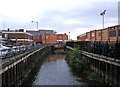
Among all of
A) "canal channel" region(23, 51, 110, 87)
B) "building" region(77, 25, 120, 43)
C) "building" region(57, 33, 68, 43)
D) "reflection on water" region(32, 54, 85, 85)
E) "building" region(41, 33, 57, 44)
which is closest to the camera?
"canal channel" region(23, 51, 110, 87)

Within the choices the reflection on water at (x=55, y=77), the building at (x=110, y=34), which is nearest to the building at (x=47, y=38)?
the building at (x=110, y=34)

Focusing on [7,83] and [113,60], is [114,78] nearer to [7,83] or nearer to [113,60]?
[113,60]

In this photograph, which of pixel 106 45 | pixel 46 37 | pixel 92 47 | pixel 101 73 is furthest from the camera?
pixel 46 37

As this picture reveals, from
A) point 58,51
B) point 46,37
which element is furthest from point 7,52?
point 46,37

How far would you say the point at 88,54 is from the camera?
41094mm

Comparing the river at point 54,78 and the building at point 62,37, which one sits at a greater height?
the building at point 62,37

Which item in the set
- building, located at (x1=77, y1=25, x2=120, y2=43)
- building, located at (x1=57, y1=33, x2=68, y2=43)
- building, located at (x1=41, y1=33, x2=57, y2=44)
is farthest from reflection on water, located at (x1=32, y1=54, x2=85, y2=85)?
building, located at (x1=57, y1=33, x2=68, y2=43)

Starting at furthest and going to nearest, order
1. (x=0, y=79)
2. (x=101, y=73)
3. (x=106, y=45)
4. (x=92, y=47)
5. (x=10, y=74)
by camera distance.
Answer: (x=92, y=47) → (x=101, y=73) → (x=106, y=45) → (x=10, y=74) → (x=0, y=79)

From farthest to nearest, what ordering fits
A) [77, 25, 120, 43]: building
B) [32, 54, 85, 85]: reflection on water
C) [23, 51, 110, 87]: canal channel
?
[77, 25, 120, 43]: building → [32, 54, 85, 85]: reflection on water → [23, 51, 110, 87]: canal channel

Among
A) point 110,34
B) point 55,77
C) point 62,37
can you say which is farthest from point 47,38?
point 55,77

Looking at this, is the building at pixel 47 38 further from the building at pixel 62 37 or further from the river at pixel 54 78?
the river at pixel 54 78

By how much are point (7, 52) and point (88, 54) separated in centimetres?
1831

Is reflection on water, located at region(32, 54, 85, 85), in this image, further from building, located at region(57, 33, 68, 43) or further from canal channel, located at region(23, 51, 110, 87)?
building, located at region(57, 33, 68, 43)

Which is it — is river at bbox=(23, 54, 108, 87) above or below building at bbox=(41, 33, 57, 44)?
below
